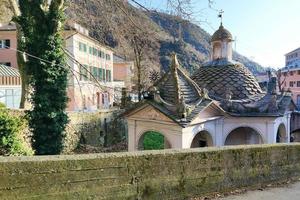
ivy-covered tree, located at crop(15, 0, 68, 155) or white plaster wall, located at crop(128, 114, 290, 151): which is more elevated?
ivy-covered tree, located at crop(15, 0, 68, 155)

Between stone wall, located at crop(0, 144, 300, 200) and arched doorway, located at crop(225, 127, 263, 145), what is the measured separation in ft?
26.2

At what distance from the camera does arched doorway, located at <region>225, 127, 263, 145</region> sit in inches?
640

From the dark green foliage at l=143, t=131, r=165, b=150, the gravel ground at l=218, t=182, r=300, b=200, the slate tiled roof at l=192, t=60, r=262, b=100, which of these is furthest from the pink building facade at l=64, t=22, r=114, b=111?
the gravel ground at l=218, t=182, r=300, b=200

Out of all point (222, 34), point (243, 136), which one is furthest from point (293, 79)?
point (243, 136)

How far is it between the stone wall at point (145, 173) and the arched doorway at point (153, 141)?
605cm

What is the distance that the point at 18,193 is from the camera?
5.07 meters

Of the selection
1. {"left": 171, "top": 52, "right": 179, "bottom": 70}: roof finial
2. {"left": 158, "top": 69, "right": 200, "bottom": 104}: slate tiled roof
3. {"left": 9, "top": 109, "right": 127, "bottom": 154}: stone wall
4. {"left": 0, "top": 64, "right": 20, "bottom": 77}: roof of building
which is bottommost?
{"left": 9, "top": 109, "right": 127, "bottom": 154}: stone wall

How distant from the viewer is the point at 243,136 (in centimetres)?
1666

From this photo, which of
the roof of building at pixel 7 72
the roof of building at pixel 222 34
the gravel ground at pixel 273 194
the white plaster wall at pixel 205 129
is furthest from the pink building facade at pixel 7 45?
the gravel ground at pixel 273 194

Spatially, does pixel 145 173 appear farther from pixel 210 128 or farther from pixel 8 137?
pixel 8 137

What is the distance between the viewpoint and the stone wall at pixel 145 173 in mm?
5156

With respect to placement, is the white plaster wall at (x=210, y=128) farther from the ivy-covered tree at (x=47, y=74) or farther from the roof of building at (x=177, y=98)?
the ivy-covered tree at (x=47, y=74)

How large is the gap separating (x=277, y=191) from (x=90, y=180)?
4.04 meters

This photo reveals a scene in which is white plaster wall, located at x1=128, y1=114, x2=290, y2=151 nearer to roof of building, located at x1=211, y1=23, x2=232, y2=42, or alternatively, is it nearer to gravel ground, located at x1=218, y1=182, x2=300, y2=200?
roof of building, located at x1=211, y1=23, x2=232, y2=42
